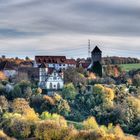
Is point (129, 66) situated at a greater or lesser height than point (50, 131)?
greater

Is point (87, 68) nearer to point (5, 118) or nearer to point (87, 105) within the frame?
point (87, 105)

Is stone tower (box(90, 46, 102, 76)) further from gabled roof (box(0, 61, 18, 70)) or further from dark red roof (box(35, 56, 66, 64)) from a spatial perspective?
gabled roof (box(0, 61, 18, 70))

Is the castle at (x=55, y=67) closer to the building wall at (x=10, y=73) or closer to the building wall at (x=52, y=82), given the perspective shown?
the building wall at (x=52, y=82)

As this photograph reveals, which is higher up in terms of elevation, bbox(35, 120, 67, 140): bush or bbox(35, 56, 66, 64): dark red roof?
bbox(35, 56, 66, 64): dark red roof

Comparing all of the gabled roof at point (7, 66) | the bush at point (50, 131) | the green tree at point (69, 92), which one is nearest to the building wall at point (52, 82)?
the green tree at point (69, 92)

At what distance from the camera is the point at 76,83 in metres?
72.1

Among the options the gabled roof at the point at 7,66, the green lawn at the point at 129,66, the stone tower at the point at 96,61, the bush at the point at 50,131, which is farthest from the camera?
the green lawn at the point at 129,66

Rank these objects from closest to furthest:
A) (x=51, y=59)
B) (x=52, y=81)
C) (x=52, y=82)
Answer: (x=52, y=82) → (x=52, y=81) → (x=51, y=59)

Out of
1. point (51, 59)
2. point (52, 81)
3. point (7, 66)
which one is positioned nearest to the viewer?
point (52, 81)

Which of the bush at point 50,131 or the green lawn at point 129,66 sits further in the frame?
the green lawn at point 129,66

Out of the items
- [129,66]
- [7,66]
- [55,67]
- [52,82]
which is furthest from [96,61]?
[52,82]

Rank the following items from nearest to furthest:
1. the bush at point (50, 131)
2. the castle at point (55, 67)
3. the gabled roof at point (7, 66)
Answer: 1. the bush at point (50, 131)
2. the castle at point (55, 67)
3. the gabled roof at point (7, 66)

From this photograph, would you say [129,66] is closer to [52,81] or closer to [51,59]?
[51,59]

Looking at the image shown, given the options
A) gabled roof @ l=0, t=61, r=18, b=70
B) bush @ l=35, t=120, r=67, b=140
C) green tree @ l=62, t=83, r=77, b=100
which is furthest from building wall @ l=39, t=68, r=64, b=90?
bush @ l=35, t=120, r=67, b=140
